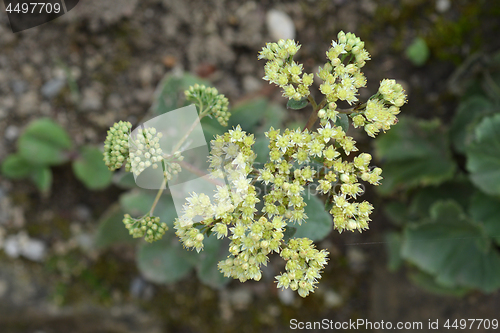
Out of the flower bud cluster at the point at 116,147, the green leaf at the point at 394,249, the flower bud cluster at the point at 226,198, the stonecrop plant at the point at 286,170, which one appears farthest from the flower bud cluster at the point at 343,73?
the green leaf at the point at 394,249

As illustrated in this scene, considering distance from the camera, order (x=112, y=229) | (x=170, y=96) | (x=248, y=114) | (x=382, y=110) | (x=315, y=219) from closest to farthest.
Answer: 1. (x=382, y=110)
2. (x=315, y=219)
3. (x=170, y=96)
4. (x=248, y=114)
5. (x=112, y=229)

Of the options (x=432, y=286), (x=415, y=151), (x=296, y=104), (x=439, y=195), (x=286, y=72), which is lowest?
(x=432, y=286)

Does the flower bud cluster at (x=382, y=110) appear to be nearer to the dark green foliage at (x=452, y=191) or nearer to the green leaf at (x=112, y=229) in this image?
the dark green foliage at (x=452, y=191)

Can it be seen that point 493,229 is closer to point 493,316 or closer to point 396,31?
point 493,316

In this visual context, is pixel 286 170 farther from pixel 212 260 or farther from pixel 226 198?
pixel 212 260

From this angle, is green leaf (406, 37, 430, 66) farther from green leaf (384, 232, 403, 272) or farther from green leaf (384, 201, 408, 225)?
green leaf (384, 232, 403, 272)

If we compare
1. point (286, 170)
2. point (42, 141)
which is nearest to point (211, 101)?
point (286, 170)

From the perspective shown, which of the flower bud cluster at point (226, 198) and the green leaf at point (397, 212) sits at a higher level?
the flower bud cluster at point (226, 198)
